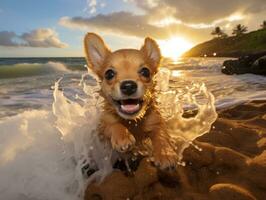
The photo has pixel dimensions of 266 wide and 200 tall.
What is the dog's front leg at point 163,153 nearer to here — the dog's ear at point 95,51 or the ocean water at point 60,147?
the ocean water at point 60,147

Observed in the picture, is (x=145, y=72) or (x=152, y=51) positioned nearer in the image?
(x=145, y=72)

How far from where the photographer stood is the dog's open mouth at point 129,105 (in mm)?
3592

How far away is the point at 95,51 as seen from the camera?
4219 mm

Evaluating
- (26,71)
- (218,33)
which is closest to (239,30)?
(218,33)

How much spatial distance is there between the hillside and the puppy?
65.0 metres

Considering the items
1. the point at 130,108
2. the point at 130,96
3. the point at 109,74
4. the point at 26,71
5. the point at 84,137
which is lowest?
the point at 26,71

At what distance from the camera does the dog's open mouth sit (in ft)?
11.8

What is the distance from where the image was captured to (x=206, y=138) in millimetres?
4863

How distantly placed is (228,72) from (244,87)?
272 inches

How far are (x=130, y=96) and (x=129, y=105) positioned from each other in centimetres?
16

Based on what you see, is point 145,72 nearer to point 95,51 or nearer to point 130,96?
point 130,96

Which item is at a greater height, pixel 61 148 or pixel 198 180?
pixel 61 148

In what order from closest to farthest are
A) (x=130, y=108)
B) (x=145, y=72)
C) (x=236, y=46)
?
(x=130, y=108) < (x=145, y=72) < (x=236, y=46)

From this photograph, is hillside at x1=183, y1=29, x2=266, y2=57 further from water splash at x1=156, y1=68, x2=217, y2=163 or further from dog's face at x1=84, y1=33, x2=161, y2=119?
dog's face at x1=84, y1=33, x2=161, y2=119
